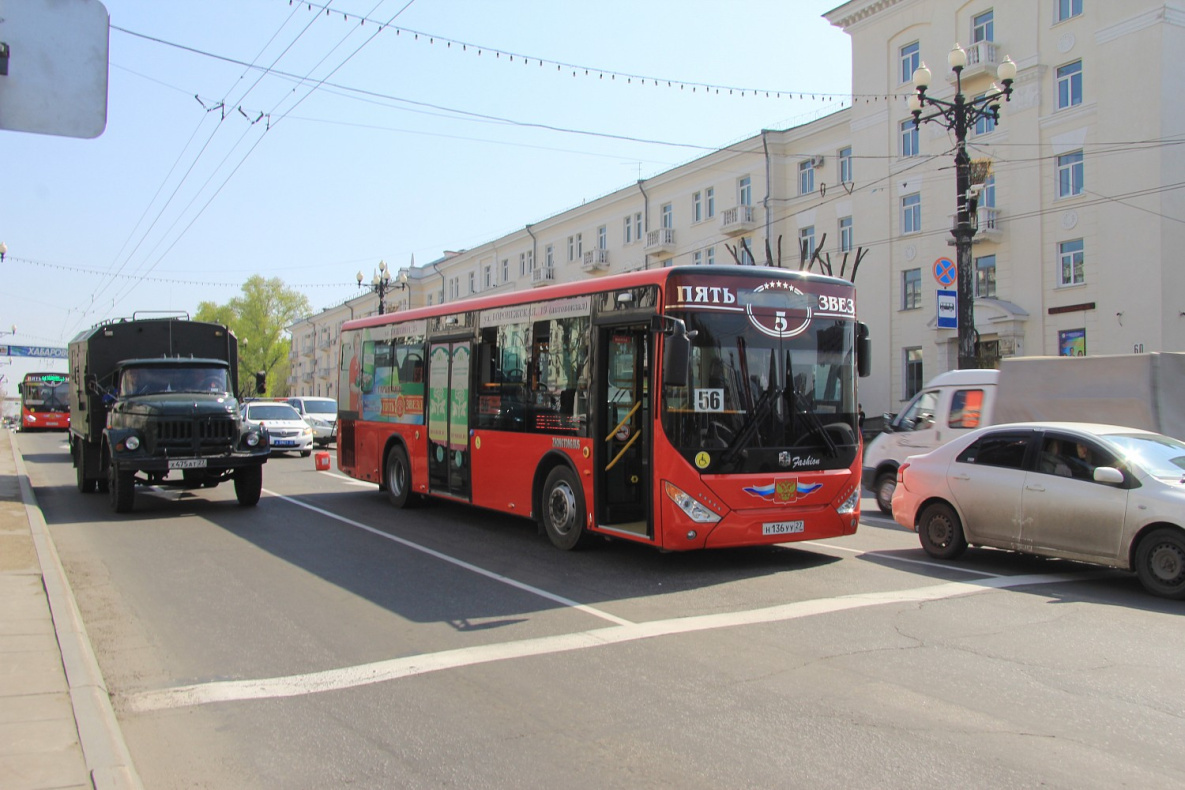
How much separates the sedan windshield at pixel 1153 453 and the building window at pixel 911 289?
89.9 feet

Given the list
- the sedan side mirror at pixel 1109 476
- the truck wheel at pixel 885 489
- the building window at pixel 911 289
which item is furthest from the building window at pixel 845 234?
the sedan side mirror at pixel 1109 476

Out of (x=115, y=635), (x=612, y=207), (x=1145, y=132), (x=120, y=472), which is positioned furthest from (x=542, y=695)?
(x=612, y=207)

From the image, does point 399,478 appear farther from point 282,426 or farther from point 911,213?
point 911,213

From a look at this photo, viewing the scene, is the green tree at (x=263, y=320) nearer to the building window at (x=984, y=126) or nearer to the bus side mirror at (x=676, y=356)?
the building window at (x=984, y=126)

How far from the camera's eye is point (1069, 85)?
30.4m

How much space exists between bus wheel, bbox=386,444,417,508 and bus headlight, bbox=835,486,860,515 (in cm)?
725

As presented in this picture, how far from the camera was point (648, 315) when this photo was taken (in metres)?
9.62

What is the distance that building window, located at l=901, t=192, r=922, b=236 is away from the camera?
35406 mm

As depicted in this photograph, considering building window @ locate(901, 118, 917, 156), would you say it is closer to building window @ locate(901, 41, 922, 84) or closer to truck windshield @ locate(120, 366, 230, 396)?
building window @ locate(901, 41, 922, 84)

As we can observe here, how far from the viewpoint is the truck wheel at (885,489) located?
50.4ft

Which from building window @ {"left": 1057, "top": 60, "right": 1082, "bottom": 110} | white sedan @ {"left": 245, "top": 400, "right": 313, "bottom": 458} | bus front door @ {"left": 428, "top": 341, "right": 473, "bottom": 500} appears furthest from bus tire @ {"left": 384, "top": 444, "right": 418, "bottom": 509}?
building window @ {"left": 1057, "top": 60, "right": 1082, "bottom": 110}

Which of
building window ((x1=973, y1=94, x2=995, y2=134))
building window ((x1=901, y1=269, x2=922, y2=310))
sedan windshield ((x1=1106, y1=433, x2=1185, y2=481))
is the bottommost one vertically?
sedan windshield ((x1=1106, y1=433, x2=1185, y2=481))

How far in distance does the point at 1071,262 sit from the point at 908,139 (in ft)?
27.9

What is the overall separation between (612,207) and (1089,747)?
50.2m
